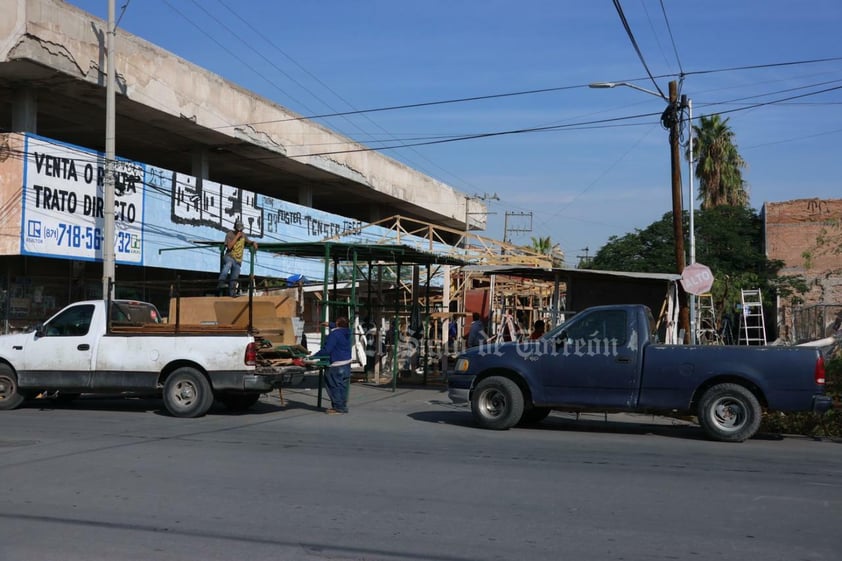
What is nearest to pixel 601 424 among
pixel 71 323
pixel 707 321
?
pixel 71 323

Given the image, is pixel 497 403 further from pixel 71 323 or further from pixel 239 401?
pixel 71 323

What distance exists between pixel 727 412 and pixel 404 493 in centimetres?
601

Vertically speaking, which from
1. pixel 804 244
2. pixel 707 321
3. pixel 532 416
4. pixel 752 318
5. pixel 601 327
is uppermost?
pixel 804 244

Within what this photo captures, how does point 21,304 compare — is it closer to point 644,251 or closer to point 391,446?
point 391,446

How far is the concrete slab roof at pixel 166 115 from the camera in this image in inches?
816

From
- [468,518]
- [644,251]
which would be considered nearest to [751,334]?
[644,251]

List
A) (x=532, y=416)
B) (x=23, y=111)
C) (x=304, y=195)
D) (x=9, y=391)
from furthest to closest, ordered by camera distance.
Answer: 1. (x=304, y=195)
2. (x=23, y=111)
3. (x=9, y=391)
4. (x=532, y=416)

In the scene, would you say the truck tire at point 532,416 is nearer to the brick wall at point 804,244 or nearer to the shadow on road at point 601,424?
the shadow on road at point 601,424

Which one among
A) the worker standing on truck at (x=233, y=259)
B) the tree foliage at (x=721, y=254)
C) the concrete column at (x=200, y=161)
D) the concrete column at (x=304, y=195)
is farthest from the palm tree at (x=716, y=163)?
the worker standing on truck at (x=233, y=259)

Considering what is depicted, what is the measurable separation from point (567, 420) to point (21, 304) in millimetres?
15495

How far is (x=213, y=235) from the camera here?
28578 mm

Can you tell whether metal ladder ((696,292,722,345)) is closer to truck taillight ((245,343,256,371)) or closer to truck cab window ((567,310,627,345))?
truck cab window ((567,310,627,345))

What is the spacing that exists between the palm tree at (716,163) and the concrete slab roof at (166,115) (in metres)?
17.4

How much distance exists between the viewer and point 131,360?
47.2 ft
